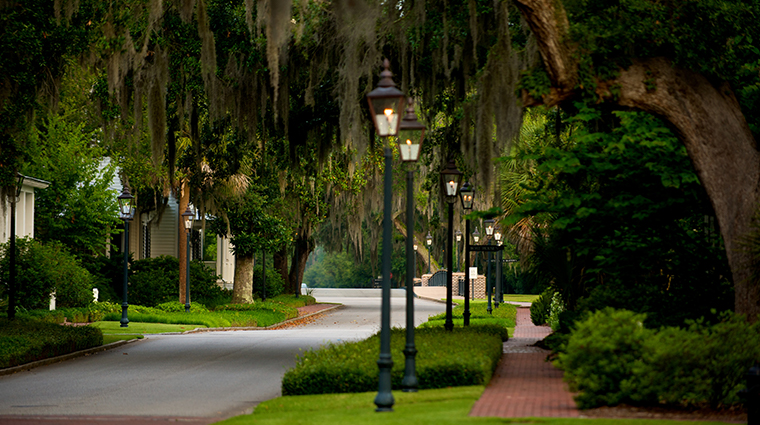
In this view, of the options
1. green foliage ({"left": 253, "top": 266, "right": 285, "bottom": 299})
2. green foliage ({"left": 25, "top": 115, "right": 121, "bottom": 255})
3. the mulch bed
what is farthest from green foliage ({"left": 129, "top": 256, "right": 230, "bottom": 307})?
the mulch bed

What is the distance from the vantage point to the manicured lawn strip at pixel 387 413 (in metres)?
8.48

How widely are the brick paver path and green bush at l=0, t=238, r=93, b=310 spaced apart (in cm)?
1509

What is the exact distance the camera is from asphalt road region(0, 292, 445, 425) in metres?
10.9

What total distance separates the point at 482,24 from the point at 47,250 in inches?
696

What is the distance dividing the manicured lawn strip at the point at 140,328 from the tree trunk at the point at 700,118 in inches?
718

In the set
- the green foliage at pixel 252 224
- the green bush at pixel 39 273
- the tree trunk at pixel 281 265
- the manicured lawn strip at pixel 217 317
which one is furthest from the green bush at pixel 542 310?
the tree trunk at pixel 281 265

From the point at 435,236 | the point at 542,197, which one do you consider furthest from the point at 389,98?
the point at 435,236

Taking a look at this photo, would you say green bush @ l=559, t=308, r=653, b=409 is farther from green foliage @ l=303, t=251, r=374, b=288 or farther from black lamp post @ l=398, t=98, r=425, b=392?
green foliage @ l=303, t=251, r=374, b=288

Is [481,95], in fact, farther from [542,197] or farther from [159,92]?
[159,92]

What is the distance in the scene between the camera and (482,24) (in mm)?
15117

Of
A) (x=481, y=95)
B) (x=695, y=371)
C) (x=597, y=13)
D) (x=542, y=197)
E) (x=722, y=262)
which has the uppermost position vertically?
(x=597, y=13)

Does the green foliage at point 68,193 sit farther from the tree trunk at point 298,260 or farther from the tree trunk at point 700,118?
the tree trunk at point 700,118

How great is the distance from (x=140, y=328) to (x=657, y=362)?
20884 millimetres

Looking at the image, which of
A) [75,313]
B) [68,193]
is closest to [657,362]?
[75,313]
